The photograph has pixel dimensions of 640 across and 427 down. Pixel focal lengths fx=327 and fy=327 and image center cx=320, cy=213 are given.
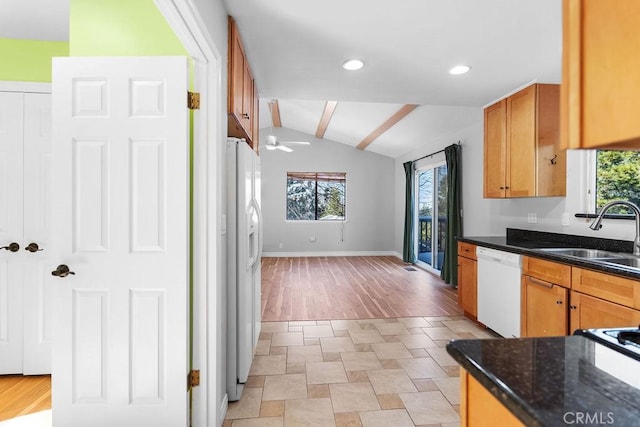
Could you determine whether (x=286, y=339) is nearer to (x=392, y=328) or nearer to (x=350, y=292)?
(x=392, y=328)

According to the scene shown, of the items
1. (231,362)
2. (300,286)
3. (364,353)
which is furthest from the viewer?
(300,286)

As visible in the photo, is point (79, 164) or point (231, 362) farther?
point (231, 362)

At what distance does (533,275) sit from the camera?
8.53 feet

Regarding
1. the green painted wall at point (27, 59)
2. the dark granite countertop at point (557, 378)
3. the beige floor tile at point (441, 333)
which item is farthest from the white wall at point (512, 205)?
the green painted wall at point (27, 59)

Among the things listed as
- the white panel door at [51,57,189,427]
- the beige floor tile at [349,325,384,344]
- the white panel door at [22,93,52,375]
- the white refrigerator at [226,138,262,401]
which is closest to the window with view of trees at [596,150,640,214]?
the beige floor tile at [349,325,384,344]

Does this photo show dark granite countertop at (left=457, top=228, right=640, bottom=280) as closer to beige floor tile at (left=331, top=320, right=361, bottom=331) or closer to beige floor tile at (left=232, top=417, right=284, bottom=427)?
beige floor tile at (left=331, top=320, right=361, bottom=331)

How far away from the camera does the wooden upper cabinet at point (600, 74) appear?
40cm

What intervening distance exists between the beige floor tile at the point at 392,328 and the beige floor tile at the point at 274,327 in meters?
0.96

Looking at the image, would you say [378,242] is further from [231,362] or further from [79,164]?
[79,164]

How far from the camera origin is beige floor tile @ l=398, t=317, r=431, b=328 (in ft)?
11.3

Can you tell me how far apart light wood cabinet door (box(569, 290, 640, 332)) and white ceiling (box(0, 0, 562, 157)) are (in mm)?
1790

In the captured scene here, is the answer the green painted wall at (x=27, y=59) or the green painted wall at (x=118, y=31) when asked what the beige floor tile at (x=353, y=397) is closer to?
the green painted wall at (x=118, y=31)

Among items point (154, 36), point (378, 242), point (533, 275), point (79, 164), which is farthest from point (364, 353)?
point (378, 242)

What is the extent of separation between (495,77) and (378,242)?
18.3 ft
